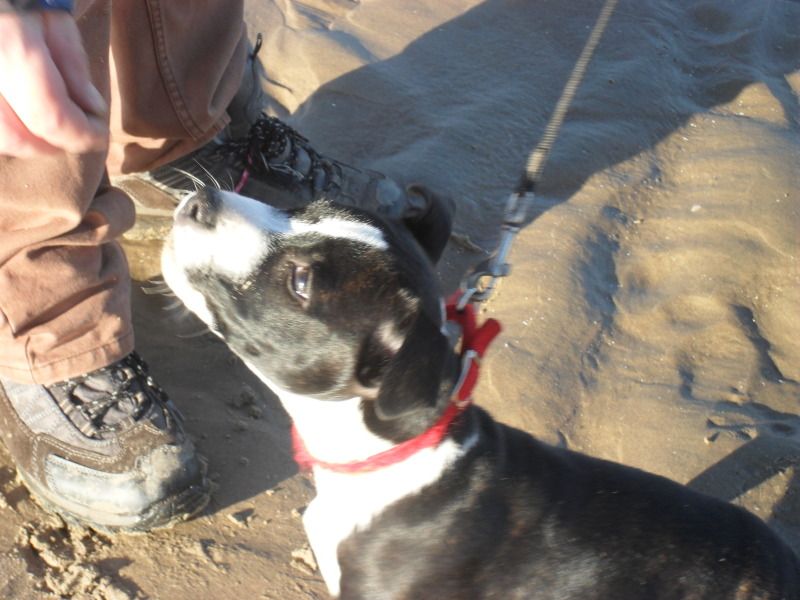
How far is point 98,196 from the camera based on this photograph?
256 cm

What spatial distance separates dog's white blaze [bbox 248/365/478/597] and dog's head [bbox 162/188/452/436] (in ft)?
0.24

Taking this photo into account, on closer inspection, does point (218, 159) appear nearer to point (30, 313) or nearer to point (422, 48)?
point (30, 313)

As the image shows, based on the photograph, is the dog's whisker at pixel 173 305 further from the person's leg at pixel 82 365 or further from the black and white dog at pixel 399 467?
the black and white dog at pixel 399 467

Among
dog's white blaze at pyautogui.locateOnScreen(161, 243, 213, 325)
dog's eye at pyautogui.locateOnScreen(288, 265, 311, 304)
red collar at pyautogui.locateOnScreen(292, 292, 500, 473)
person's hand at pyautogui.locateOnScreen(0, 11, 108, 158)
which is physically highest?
person's hand at pyautogui.locateOnScreen(0, 11, 108, 158)

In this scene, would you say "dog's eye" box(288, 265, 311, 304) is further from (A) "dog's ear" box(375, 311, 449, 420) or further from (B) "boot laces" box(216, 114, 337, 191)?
Result: (B) "boot laces" box(216, 114, 337, 191)

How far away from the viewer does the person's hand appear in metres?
1.71

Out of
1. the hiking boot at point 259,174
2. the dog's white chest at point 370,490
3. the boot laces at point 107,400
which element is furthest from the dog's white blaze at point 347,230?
the hiking boot at point 259,174

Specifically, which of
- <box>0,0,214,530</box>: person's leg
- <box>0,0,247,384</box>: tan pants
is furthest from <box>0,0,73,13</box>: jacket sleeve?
<box>0,0,214,530</box>: person's leg

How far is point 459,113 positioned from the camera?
166 inches

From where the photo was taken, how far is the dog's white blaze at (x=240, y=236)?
215 cm

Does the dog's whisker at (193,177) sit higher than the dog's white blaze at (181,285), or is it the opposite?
the dog's white blaze at (181,285)

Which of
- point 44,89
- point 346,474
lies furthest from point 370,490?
point 44,89

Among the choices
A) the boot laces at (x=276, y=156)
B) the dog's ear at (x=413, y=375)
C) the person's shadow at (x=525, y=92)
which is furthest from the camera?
the person's shadow at (x=525, y=92)

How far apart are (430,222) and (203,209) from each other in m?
0.57
